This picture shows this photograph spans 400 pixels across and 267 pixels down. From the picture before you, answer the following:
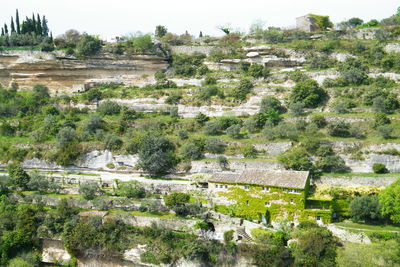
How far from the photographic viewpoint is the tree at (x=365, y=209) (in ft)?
97.6

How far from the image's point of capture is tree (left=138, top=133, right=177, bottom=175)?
130ft

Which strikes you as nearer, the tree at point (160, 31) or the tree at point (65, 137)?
the tree at point (65, 137)

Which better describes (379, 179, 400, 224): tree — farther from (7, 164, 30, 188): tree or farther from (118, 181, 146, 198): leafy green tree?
(7, 164, 30, 188): tree

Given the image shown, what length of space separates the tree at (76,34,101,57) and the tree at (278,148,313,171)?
109 feet

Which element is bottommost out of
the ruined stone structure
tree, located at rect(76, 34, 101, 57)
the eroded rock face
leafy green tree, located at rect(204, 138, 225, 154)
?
leafy green tree, located at rect(204, 138, 225, 154)

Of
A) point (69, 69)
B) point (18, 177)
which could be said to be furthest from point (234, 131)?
point (69, 69)

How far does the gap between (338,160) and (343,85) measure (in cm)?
1387

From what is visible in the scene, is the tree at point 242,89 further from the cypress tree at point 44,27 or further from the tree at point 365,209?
the cypress tree at point 44,27

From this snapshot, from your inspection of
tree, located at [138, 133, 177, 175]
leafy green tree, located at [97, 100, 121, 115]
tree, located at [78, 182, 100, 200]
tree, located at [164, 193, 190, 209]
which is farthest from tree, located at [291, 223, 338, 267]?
leafy green tree, located at [97, 100, 121, 115]

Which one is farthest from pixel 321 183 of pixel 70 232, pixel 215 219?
pixel 70 232

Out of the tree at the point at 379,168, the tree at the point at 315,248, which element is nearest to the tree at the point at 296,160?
the tree at the point at 379,168

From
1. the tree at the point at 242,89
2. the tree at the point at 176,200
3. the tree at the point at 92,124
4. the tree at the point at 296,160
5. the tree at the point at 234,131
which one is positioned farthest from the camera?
the tree at the point at 242,89

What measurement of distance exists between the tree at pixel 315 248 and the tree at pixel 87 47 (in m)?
41.1

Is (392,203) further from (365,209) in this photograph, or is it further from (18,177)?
(18,177)
